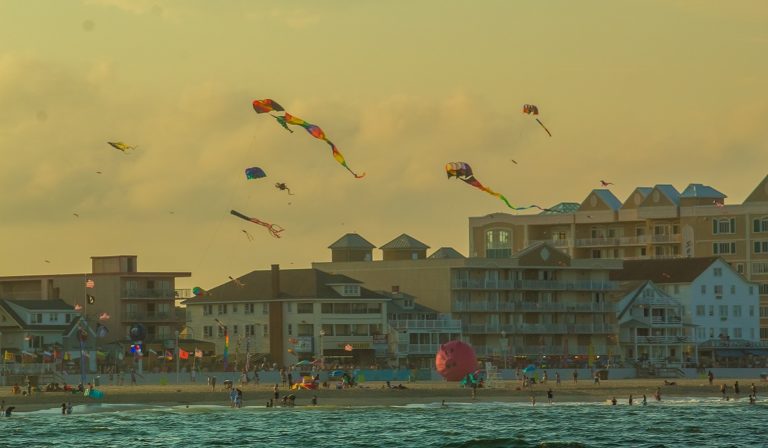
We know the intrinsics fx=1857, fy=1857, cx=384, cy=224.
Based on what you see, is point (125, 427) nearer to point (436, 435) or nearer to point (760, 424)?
point (436, 435)

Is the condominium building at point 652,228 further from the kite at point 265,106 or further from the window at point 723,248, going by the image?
the kite at point 265,106

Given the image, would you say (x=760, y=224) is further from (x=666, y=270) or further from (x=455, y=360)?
(x=455, y=360)

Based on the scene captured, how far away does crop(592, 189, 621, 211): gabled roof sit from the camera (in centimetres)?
19312

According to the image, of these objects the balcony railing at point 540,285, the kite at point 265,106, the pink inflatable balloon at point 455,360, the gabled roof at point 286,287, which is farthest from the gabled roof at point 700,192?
the kite at point 265,106

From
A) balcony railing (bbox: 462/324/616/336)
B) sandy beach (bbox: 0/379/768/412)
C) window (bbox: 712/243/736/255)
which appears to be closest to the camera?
sandy beach (bbox: 0/379/768/412)

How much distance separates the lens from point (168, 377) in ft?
429

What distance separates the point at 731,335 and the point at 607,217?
2484 centimetres

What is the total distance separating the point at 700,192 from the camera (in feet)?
624

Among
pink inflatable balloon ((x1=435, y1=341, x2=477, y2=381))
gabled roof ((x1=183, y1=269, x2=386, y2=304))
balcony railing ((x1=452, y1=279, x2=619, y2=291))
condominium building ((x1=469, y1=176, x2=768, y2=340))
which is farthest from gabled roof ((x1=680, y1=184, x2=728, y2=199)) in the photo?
pink inflatable balloon ((x1=435, y1=341, x2=477, y2=381))

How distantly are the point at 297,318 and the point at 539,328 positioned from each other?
22.5 meters

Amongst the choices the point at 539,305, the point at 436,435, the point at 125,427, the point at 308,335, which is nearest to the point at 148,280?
the point at 308,335

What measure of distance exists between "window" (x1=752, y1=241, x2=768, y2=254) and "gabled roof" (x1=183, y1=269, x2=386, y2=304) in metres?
49.5

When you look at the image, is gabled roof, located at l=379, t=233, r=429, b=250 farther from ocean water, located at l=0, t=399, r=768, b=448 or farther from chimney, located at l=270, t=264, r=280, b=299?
ocean water, located at l=0, t=399, r=768, b=448

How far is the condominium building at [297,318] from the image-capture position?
144625 mm
